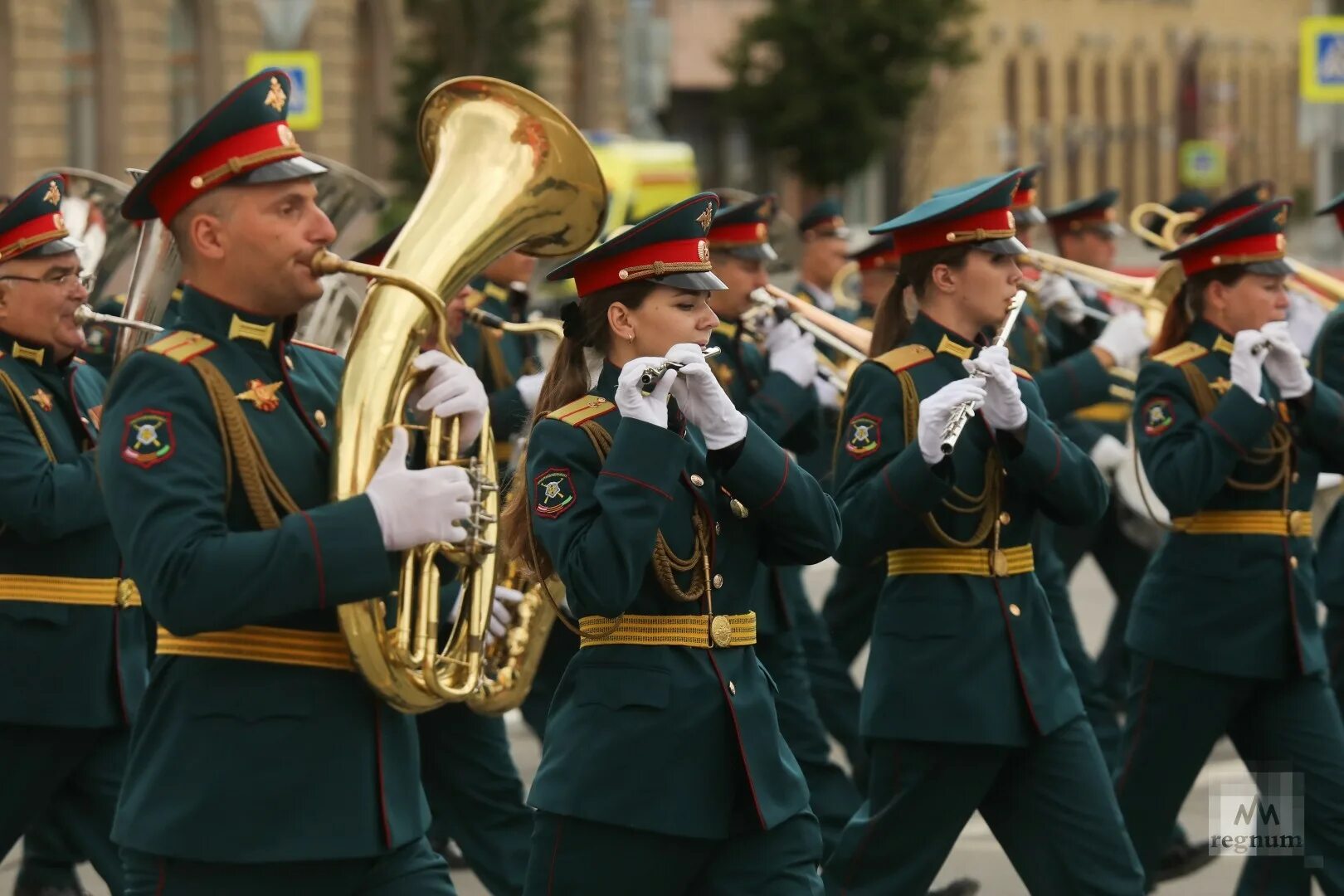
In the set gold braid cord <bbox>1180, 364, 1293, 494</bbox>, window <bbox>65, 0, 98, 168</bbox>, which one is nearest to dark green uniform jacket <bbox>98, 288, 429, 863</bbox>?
gold braid cord <bbox>1180, 364, 1293, 494</bbox>

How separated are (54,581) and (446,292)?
5.94ft

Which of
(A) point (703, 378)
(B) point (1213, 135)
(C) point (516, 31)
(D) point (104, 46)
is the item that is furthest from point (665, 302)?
(B) point (1213, 135)

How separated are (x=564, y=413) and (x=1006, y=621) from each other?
1.23m

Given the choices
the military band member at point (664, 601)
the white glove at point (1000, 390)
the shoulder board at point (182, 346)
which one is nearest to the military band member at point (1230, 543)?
the white glove at point (1000, 390)

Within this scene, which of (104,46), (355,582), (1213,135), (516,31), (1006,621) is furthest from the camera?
(1213,135)

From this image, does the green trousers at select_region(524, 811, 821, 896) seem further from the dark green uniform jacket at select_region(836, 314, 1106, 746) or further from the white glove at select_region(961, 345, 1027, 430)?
the white glove at select_region(961, 345, 1027, 430)

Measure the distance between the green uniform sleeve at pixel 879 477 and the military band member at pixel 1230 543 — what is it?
0.86 meters

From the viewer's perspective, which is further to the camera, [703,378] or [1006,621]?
[1006,621]

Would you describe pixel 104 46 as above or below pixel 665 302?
above

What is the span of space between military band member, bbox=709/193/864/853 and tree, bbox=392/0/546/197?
23215 millimetres

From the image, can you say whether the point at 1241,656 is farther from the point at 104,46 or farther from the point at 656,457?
the point at 104,46

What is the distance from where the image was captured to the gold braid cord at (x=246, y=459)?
13.2ft

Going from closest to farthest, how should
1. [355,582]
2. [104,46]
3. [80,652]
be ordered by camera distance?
[355,582]
[80,652]
[104,46]

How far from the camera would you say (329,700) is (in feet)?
13.4
